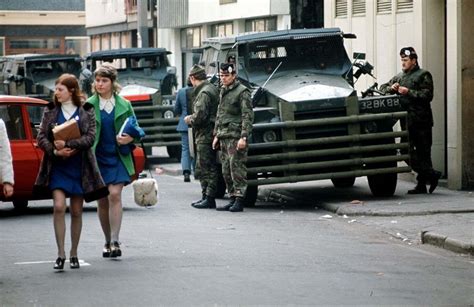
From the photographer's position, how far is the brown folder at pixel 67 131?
38.8 feet

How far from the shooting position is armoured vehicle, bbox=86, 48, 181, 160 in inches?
1094

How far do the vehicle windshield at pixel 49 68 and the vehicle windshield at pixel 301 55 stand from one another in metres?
11.5

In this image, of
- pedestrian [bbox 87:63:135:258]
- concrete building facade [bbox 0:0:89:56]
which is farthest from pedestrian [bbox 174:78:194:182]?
concrete building facade [bbox 0:0:89:56]

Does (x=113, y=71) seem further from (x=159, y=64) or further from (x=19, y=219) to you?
(x=159, y=64)

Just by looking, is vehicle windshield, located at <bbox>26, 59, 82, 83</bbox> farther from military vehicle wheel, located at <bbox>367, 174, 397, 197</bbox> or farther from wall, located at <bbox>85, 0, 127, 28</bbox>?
wall, located at <bbox>85, 0, 127, 28</bbox>

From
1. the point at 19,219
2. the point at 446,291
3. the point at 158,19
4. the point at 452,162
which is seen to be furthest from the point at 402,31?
the point at 158,19

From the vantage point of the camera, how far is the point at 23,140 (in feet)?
57.5

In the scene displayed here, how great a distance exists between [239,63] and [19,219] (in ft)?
14.3

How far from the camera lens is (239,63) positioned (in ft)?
64.1

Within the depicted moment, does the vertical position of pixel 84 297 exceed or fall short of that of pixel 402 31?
it falls short

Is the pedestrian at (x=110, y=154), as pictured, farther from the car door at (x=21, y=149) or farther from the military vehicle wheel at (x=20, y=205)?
the military vehicle wheel at (x=20, y=205)

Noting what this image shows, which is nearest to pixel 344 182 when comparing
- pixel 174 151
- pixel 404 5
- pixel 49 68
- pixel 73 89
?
pixel 404 5

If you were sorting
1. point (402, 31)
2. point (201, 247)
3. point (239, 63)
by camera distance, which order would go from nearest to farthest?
1. point (201, 247)
2. point (239, 63)
3. point (402, 31)

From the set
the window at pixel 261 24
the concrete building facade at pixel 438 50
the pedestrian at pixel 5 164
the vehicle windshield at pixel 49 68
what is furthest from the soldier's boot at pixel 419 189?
the window at pixel 261 24
